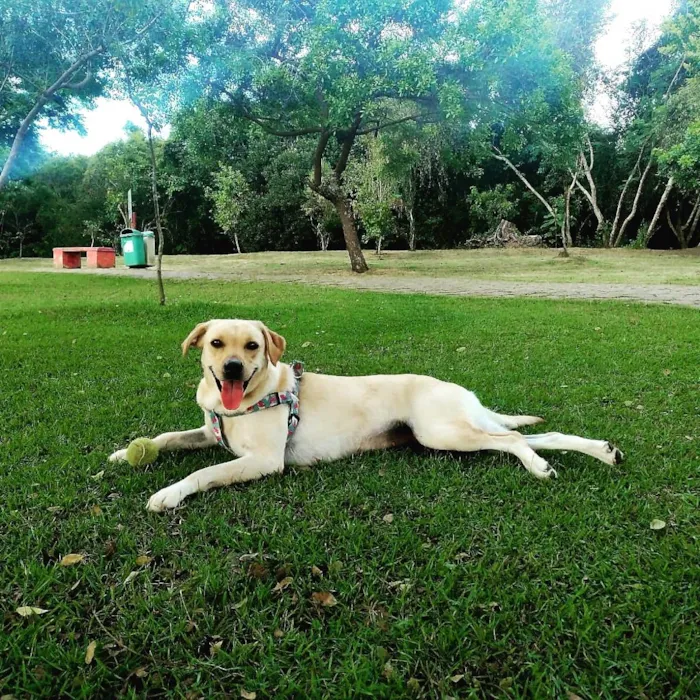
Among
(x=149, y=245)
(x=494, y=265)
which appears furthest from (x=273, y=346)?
(x=494, y=265)

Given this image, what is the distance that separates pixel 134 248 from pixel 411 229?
47.6 feet

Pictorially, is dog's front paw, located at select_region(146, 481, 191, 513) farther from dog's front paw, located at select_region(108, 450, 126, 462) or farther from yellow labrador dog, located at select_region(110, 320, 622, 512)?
dog's front paw, located at select_region(108, 450, 126, 462)

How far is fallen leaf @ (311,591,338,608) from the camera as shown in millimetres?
1963

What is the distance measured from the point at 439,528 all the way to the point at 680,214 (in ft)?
110

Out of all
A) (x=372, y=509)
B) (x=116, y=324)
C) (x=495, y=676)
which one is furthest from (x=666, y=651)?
(x=116, y=324)

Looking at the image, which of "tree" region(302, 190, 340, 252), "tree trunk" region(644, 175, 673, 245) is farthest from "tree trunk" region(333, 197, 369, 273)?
"tree trunk" region(644, 175, 673, 245)

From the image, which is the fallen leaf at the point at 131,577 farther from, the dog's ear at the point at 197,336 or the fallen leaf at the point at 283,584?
the dog's ear at the point at 197,336

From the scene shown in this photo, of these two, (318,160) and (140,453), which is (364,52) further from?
(140,453)

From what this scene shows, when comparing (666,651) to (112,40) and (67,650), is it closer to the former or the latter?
(67,650)

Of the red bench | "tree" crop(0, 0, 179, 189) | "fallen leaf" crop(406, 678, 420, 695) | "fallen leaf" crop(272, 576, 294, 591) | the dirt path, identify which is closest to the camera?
"fallen leaf" crop(406, 678, 420, 695)

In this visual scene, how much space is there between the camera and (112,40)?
36.7ft

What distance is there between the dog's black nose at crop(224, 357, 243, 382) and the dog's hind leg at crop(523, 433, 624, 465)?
1.68 metres

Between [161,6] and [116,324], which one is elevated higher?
[161,6]

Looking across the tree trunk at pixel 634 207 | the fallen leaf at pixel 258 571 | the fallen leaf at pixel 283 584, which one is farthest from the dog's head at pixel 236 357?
the tree trunk at pixel 634 207
